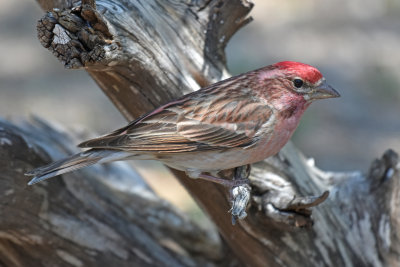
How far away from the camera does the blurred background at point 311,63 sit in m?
9.75

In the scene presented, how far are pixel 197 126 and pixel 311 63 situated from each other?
6.81 metres

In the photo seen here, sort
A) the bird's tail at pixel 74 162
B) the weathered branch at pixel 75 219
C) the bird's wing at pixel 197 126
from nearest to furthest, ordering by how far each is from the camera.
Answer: the bird's tail at pixel 74 162 → the bird's wing at pixel 197 126 → the weathered branch at pixel 75 219

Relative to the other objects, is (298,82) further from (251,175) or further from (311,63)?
Answer: (311,63)

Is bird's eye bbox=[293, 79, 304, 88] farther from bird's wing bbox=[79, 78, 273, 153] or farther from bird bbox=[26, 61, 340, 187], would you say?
bird's wing bbox=[79, 78, 273, 153]

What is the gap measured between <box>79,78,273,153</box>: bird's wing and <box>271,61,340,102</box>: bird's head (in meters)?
0.23

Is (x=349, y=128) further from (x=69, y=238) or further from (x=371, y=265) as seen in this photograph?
(x=69, y=238)

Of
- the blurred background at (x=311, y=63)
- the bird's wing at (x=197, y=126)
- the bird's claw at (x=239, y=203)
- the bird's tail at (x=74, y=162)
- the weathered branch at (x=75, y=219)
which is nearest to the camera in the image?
the bird's claw at (x=239, y=203)

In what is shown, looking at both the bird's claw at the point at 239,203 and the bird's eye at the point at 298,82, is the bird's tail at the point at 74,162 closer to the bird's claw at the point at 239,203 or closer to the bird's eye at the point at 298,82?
the bird's claw at the point at 239,203

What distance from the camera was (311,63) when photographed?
36.3ft

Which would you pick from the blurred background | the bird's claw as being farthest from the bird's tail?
the blurred background

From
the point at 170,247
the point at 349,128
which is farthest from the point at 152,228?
the point at 349,128

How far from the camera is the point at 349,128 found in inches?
398

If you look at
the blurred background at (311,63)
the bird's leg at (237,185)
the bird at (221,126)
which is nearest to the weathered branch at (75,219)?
the bird at (221,126)

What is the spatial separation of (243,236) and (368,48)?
778 cm
